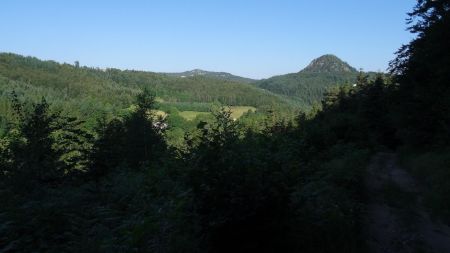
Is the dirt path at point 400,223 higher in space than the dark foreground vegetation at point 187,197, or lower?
lower

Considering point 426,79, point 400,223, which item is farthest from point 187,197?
point 426,79

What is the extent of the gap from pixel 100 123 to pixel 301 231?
41.9ft

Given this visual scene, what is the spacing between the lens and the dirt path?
24.3ft

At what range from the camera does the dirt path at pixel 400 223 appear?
7.41m

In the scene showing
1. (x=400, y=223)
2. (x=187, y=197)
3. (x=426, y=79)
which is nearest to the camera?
(x=187, y=197)

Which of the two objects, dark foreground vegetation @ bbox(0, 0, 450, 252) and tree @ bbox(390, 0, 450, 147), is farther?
tree @ bbox(390, 0, 450, 147)

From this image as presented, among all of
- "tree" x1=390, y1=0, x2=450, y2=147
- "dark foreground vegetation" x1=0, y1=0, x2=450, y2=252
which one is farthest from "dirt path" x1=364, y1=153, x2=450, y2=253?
"tree" x1=390, y1=0, x2=450, y2=147

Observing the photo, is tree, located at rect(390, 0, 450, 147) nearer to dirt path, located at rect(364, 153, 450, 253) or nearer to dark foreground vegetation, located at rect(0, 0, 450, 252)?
dark foreground vegetation, located at rect(0, 0, 450, 252)

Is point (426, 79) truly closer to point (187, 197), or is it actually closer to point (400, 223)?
point (400, 223)

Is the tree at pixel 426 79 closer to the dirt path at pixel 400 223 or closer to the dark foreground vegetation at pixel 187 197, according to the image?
the dark foreground vegetation at pixel 187 197

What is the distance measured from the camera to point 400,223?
8805 millimetres

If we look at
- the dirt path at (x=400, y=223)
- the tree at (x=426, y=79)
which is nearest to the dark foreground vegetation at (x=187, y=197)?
the dirt path at (x=400, y=223)

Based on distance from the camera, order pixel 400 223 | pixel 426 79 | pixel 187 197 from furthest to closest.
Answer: pixel 426 79 → pixel 400 223 → pixel 187 197

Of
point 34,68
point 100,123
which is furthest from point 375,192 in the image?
point 34,68
